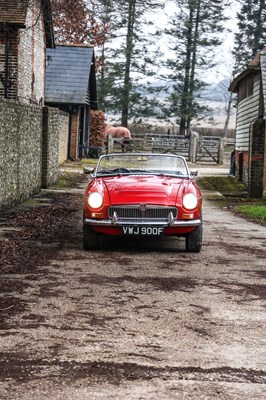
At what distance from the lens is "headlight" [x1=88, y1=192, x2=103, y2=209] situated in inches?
383

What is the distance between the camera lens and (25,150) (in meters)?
15.9

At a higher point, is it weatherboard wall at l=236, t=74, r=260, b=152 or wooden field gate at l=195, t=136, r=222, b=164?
weatherboard wall at l=236, t=74, r=260, b=152

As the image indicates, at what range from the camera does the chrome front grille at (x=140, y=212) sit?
31.7ft

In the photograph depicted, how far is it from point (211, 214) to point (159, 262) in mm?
6661

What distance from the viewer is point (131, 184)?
33.2 feet

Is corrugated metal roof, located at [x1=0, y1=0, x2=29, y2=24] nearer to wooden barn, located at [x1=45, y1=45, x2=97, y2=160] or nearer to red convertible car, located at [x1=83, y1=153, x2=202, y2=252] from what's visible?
red convertible car, located at [x1=83, y1=153, x2=202, y2=252]

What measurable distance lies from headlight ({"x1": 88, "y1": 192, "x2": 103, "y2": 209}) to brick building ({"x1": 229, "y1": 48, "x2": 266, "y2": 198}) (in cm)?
1129

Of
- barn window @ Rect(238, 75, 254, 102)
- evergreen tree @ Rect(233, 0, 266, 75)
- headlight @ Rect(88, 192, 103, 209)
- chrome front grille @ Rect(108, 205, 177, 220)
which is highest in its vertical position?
evergreen tree @ Rect(233, 0, 266, 75)

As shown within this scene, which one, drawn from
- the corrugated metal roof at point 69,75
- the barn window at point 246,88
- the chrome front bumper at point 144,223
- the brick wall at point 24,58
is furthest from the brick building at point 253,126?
the chrome front bumper at point 144,223

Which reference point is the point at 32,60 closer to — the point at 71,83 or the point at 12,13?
the point at 12,13

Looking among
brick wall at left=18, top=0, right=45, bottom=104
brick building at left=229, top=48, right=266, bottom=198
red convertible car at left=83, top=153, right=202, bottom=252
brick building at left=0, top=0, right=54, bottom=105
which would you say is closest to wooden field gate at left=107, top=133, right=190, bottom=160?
brick building at left=229, top=48, right=266, bottom=198

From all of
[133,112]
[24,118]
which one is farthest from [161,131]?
[24,118]

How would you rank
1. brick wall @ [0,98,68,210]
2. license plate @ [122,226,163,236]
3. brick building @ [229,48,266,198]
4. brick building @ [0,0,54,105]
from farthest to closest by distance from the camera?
brick building @ [0,0,54,105], brick building @ [229,48,266,198], brick wall @ [0,98,68,210], license plate @ [122,226,163,236]

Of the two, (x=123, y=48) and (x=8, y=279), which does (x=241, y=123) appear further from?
(x=123, y=48)
